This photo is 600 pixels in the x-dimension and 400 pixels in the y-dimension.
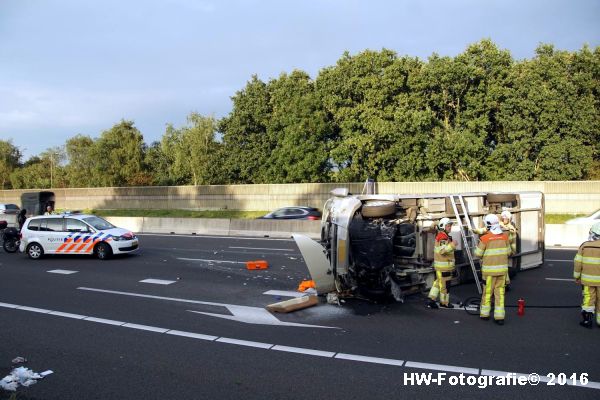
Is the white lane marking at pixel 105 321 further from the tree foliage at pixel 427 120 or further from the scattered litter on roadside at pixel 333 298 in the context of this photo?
the tree foliage at pixel 427 120

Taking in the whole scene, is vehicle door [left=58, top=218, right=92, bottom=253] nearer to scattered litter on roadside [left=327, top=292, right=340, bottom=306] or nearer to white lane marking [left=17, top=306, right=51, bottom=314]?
white lane marking [left=17, top=306, right=51, bottom=314]

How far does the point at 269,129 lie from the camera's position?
147 feet

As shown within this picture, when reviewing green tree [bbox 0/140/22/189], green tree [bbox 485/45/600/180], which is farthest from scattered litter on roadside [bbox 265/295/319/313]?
green tree [bbox 0/140/22/189]

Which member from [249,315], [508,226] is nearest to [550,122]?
[508,226]

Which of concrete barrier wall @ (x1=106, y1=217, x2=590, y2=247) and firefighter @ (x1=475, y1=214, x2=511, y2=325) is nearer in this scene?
firefighter @ (x1=475, y1=214, x2=511, y2=325)

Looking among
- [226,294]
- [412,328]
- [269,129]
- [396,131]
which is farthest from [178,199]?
[412,328]

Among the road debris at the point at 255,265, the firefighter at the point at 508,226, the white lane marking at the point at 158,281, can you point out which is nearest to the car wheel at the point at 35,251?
the white lane marking at the point at 158,281

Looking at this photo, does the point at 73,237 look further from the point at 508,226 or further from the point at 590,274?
the point at 590,274

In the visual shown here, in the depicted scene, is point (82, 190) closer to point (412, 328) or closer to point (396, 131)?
point (396, 131)

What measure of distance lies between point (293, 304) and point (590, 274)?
16.6 ft

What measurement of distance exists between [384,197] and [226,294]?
14.0 ft

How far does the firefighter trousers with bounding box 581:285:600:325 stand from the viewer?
25.5ft

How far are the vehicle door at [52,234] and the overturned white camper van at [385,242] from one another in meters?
11.5

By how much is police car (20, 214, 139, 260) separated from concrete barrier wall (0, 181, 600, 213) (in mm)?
21083
